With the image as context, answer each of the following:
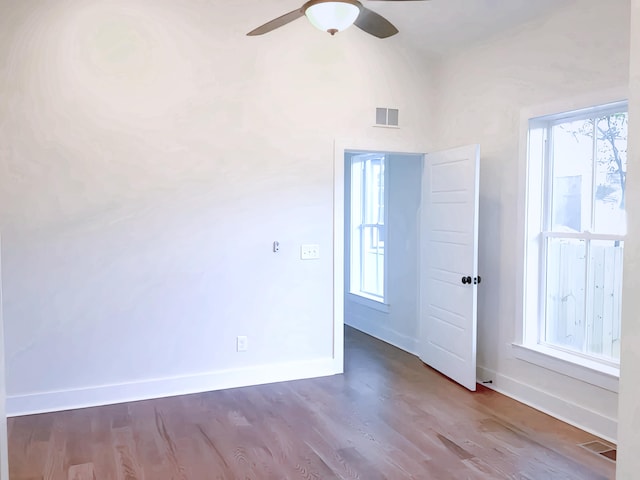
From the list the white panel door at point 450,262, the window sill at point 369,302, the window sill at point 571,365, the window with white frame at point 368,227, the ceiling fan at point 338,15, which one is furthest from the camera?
the window with white frame at point 368,227

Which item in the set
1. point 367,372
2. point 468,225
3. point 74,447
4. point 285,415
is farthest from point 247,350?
point 468,225

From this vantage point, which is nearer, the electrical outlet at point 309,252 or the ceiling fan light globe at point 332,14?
the ceiling fan light globe at point 332,14

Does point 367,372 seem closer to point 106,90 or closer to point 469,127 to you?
point 469,127

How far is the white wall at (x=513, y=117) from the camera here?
10.7ft

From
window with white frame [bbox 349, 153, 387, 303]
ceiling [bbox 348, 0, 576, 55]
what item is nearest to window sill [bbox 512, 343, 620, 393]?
window with white frame [bbox 349, 153, 387, 303]

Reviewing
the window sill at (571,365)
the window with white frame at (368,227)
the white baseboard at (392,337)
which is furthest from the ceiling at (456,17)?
the white baseboard at (392,337)

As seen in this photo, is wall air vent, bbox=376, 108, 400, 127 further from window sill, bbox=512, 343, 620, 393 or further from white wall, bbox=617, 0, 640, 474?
white wall, bbox=617, 0, 640, 474

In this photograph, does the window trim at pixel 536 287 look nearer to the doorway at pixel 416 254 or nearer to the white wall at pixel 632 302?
the doorway at pixel 416 254

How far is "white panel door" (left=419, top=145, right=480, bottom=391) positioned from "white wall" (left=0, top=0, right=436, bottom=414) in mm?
667

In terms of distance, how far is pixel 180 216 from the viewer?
398 centimetres

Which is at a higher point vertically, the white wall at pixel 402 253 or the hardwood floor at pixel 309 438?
the white wall at pixel 402 253

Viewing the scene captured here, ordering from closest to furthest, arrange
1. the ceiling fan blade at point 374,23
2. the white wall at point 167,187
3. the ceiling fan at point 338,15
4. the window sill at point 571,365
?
the ceiling fan at point 338,15
the ceiling fan blade at point 374,23
the window sill at point 571,365
the white wall at point 167,187

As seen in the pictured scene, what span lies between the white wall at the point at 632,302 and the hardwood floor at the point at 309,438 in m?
1.84

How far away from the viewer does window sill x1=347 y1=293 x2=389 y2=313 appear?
18.8 feet
